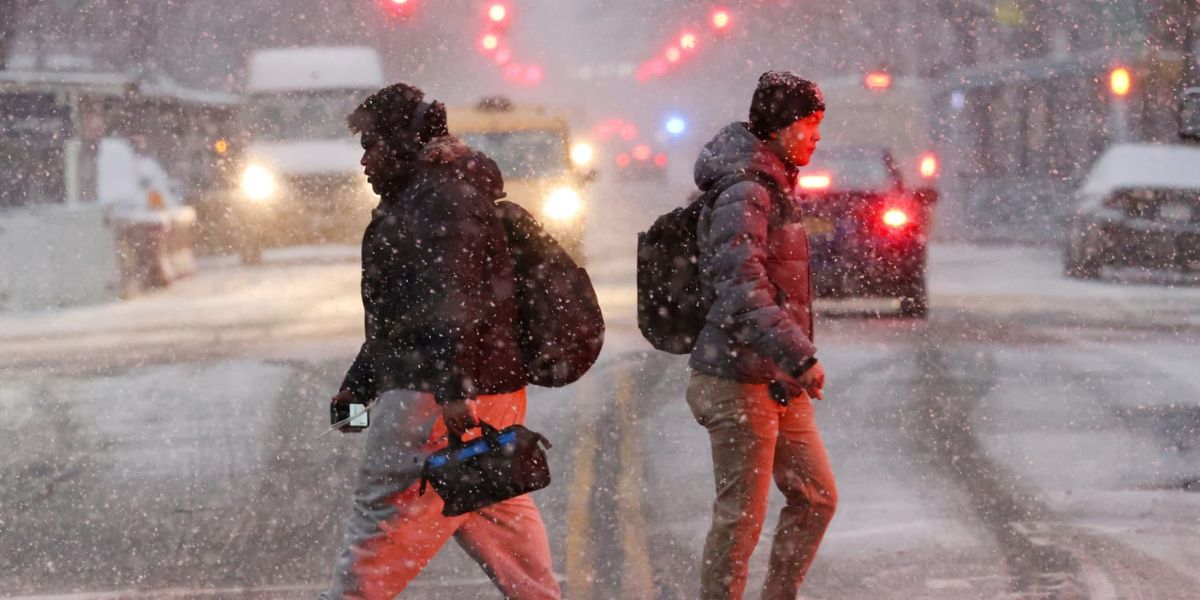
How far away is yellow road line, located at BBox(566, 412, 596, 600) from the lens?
6.18 meters

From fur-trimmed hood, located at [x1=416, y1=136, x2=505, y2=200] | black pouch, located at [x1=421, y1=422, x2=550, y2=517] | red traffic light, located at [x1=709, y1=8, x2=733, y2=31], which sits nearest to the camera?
black pouch, located at [x1=421, y1=422, x2=550, y2=517]

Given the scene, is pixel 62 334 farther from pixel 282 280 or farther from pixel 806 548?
pixel 806 548

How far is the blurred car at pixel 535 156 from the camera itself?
19.5 m

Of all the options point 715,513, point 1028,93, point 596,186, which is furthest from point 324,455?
point 596,186

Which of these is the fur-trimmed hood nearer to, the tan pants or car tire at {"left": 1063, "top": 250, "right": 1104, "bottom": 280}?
the tan pants

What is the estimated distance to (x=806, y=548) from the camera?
16.4 feet

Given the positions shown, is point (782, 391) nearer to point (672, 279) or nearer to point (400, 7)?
point (672, 279)

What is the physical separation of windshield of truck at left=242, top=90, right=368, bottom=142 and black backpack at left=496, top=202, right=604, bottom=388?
1842 centimetres

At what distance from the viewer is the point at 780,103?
16.0 feet

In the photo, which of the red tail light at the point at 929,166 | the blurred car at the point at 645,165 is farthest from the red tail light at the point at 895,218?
the blurred car at the point at 645,165

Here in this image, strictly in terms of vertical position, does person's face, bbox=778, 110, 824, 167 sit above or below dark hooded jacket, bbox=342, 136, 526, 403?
above

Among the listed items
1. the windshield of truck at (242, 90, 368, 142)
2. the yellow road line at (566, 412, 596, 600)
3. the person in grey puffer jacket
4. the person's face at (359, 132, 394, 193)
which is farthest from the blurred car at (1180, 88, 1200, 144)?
the windshield of truck at (242, 90, 368, 142)

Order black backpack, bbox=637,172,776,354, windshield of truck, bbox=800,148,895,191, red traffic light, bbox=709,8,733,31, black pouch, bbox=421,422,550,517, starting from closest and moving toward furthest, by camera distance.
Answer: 1. black pouch, bbox=421,422,550,517
2. black backpack, bbox=637,172,776,354
3. windshield of truck, bbox=800,148,895,191
4. red traffic light, bbox=709,8,733,31

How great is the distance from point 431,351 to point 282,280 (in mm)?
16992
